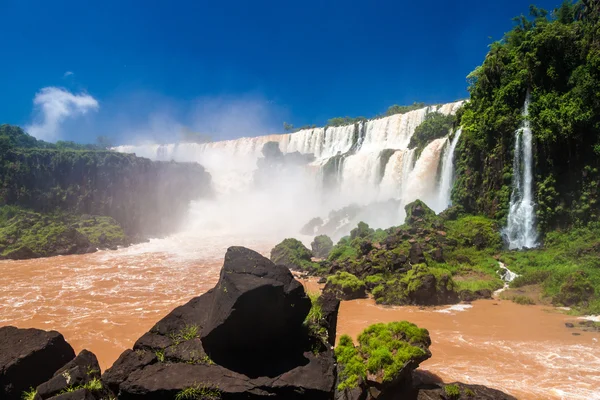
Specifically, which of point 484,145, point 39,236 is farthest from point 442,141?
point 39,236

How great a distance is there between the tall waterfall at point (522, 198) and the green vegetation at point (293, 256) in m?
12.9

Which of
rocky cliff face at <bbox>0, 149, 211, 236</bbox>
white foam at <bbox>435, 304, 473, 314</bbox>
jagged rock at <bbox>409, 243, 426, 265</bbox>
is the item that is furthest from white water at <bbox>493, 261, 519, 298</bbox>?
rocky cliff face at <bbox>0, 149, 211, 236</bbox>

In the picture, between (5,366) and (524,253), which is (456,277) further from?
(5,366)

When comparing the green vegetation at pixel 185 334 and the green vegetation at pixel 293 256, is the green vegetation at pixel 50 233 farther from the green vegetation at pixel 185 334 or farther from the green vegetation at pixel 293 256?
the green vegetation at pixel 185 334

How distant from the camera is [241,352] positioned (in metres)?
4.78

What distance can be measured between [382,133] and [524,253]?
99.9 feet

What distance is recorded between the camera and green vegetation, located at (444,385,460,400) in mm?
6854

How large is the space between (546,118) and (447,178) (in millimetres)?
9174

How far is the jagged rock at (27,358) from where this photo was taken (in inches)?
210

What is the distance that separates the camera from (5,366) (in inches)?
211

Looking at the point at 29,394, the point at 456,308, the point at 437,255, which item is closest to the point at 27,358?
the point at 29,394

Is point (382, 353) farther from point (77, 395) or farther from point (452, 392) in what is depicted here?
point (77, 395)

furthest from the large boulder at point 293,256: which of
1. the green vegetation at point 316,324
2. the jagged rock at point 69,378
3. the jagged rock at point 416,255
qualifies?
the jagged rock at point 69,378

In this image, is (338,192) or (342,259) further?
(338,192)
